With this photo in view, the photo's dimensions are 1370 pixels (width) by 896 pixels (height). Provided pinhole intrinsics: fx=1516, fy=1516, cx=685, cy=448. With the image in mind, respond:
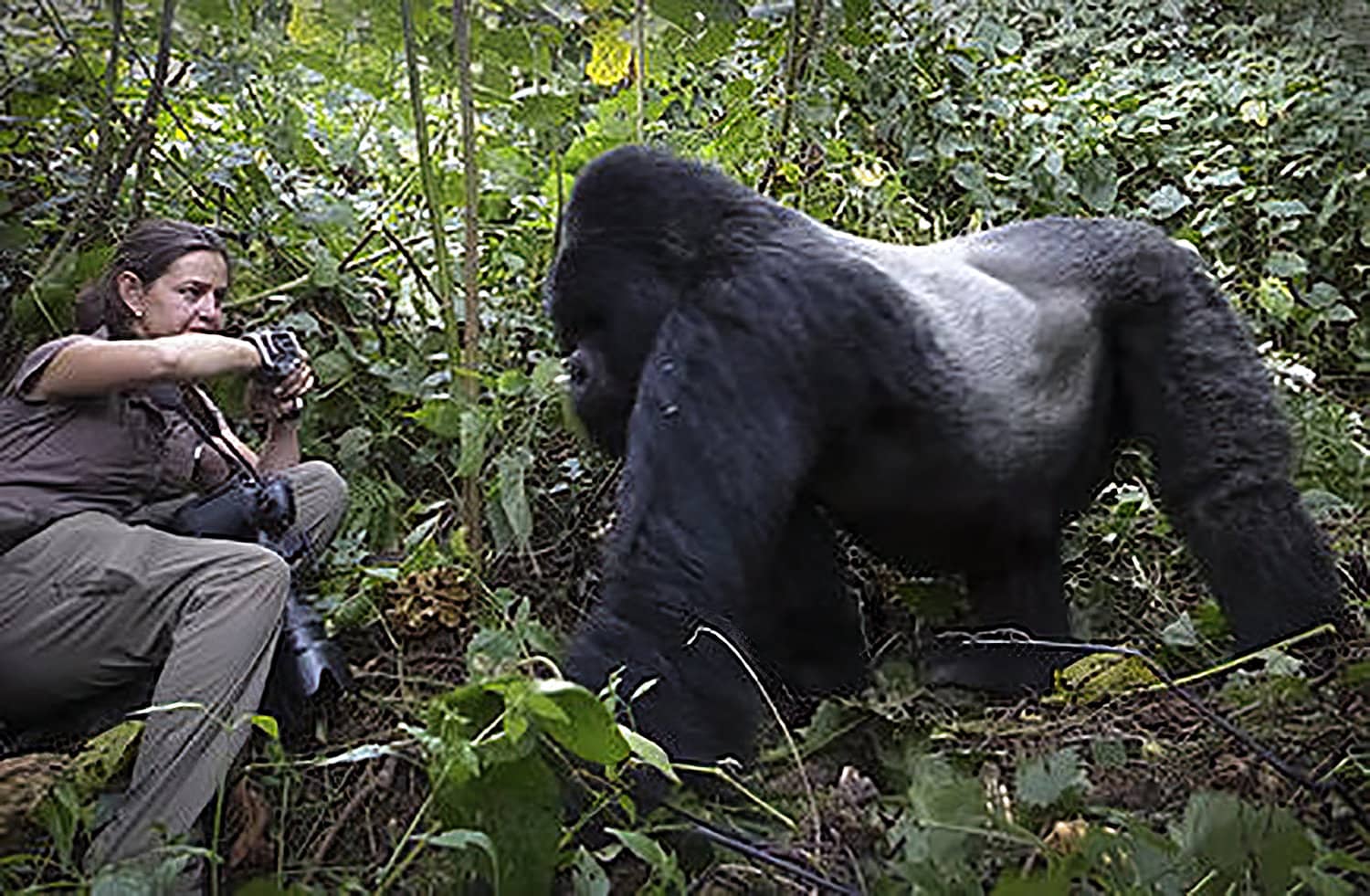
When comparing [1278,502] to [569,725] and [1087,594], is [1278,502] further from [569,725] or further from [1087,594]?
[569,725]

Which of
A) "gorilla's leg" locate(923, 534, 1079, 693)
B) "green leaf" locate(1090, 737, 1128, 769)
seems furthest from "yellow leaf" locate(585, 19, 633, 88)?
"green leaf" locate(1090, 737, 1128, 769)

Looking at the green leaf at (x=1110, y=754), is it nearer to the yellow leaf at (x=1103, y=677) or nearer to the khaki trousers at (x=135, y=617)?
the yellow leaf at (x=1103, y=677)

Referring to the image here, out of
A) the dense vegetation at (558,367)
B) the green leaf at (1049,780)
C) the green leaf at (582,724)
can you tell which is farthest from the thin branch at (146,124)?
the green leaf at (1049,780)

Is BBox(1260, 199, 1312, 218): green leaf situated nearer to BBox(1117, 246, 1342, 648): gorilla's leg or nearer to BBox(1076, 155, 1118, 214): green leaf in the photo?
BBox(1076, 155, 1118, 214): green leaf

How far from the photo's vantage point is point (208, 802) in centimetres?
224

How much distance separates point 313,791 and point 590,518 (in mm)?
981

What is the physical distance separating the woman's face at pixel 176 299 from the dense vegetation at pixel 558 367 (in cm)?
33

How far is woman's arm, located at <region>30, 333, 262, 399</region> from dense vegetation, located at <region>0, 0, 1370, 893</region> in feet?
1.47

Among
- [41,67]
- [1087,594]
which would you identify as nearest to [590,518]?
[1087,594]

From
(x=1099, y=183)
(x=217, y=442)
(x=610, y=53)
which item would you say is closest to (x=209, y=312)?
(x=217, y=442)

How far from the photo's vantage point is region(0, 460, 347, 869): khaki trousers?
2.35m

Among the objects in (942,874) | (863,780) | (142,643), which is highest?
(942,874)

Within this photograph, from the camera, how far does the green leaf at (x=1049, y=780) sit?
1.72 metres

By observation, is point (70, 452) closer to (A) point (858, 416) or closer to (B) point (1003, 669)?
(A) point (858, 416)
